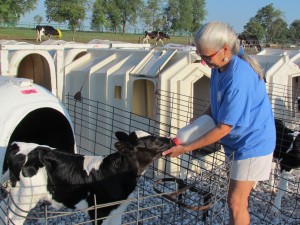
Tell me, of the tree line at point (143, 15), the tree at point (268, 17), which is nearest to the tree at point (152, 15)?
the tree line at point (143, 15)

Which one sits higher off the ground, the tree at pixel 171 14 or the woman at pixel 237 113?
the tree at pixel 171 14

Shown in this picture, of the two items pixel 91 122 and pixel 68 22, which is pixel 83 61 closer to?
pixel 91 122

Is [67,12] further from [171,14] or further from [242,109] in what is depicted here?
[242,109]

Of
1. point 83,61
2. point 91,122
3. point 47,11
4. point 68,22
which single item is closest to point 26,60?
point 83,61

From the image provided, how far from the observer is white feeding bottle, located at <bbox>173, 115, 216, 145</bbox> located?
2857mm

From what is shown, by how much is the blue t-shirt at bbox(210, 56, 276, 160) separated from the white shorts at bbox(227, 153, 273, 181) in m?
0.04

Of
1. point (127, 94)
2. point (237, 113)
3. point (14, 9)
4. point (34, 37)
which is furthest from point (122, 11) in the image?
point (237, 113)

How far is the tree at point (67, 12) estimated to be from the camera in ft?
168

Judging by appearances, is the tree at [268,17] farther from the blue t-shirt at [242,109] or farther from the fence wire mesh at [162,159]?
the blue t-shirt at [242,109]

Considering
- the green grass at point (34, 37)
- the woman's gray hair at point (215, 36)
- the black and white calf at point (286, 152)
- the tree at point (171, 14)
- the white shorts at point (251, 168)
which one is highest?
the tree at point (171, 14)

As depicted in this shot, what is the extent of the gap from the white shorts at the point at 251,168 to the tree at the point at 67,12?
48.6 m

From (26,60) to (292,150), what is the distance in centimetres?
437

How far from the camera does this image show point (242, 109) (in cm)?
259

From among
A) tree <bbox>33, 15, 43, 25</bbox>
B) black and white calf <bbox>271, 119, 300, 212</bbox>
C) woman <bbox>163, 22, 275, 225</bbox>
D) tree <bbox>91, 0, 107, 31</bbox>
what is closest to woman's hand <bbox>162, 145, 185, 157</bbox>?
woman <bbox>163, 22, 275, 225</bbox>
